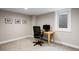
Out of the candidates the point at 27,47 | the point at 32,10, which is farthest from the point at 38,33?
the point at 32,10

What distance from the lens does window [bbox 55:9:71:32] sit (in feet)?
6.11

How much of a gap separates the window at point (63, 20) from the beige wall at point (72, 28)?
0.07 meters

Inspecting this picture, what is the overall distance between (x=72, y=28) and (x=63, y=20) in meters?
0.26

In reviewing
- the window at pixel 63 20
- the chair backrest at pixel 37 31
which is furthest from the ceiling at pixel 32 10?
the chair backrest at pixel 37 31

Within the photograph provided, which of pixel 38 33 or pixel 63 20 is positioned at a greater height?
pixel 63 20

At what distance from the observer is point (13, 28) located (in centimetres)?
194

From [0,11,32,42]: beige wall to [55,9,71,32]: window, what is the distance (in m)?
0.65

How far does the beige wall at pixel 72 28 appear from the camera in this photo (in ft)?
6.01

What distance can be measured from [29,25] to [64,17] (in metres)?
0.81

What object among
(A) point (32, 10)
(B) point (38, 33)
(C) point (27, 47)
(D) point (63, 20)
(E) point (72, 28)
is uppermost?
(A) point (32, 10)

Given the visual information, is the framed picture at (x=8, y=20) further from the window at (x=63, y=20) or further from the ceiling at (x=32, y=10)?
the window at (x=63, y=20)

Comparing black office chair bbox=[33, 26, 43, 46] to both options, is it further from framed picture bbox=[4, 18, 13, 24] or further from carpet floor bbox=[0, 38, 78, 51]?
framed picture bbox=[4, 18, 13, 24]

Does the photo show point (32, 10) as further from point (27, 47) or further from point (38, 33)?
point (27, 47)

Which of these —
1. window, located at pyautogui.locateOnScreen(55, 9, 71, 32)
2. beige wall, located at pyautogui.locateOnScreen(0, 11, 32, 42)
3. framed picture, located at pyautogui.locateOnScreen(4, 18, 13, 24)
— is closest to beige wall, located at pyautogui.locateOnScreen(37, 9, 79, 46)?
window, located at pyautogui.locateOnScreen(55, 9, 71, 32)
